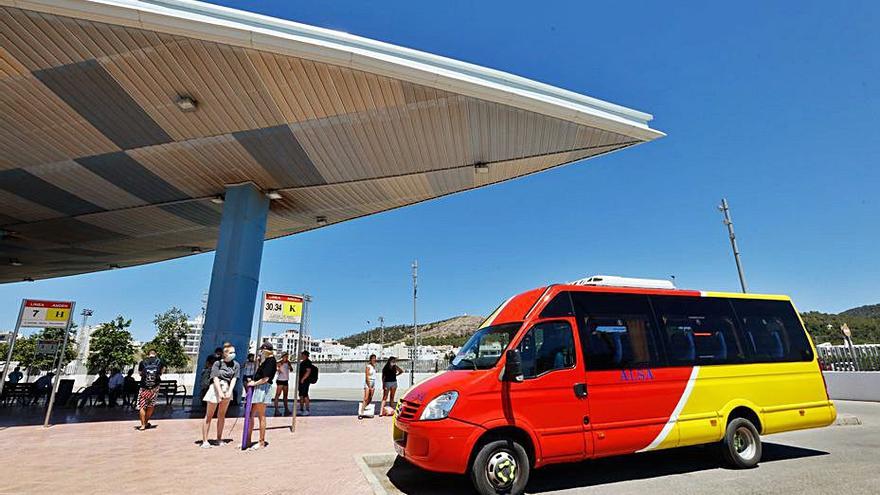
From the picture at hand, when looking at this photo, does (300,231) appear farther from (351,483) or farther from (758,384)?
(758,384)

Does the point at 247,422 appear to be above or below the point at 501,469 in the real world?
above

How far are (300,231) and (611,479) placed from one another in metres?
19.1

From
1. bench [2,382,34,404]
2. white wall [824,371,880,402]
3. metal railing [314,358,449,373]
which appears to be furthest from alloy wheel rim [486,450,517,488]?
metal railing [314,358,449,373]

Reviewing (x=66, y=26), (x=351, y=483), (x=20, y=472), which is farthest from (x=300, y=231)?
(x=351, y=483)

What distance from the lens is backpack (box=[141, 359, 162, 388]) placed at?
940 centimetres

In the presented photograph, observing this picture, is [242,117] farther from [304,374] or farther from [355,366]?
[355,366]

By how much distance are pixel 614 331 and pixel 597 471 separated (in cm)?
209

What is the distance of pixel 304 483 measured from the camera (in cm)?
558

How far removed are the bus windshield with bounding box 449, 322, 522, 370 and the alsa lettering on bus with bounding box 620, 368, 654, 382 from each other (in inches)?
65.3

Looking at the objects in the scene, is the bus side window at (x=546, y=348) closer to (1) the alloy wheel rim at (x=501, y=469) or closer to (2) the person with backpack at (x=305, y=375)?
(1) the alloy wheel rim at (x=501, y=469)

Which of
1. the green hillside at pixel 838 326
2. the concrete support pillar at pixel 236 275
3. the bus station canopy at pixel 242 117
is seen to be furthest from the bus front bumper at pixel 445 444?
the concrete support pillar at pixel 236 275

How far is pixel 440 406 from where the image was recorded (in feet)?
17.0

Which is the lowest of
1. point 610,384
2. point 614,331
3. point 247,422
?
point 247,422

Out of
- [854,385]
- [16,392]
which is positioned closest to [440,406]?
[854,385]
